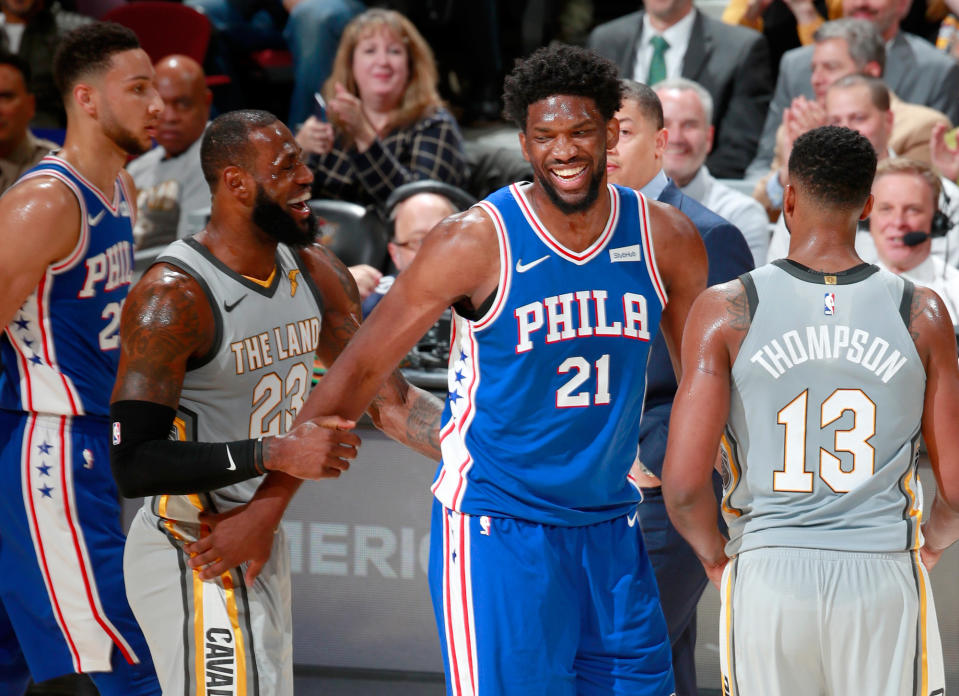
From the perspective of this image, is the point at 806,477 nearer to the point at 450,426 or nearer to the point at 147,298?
the point at 450,426

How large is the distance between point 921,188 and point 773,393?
248cm

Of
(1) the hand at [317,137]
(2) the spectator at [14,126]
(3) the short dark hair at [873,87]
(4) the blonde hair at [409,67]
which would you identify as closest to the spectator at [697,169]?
(3) the short dark hair at [873,87]

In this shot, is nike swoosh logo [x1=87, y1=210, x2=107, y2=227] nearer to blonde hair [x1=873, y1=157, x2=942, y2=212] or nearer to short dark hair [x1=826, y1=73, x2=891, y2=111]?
blonde hair [x1=873, y1=157, x2=942, y2=212]

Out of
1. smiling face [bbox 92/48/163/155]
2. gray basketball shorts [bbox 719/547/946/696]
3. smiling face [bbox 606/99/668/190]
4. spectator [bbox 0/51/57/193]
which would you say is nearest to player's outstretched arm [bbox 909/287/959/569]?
gray basketball shorts [bbox 719/547/946/696]

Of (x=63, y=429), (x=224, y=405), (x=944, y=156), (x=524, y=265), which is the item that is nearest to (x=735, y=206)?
(x=944, y=156)

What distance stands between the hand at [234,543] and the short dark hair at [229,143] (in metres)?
0.86

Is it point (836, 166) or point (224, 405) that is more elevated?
point (836, 166)

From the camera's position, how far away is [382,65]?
6.26 meters

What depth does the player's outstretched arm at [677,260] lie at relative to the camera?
2.88m

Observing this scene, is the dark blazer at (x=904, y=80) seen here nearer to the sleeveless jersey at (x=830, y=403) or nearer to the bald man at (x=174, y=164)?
the bald man at (x=174, y=164)

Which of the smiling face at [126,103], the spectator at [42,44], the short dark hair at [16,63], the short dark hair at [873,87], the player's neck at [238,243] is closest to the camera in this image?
the player's neck at [238,243]

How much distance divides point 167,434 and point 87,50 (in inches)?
62.6

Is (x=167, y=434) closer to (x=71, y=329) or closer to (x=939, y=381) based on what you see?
(x=71, y=329)

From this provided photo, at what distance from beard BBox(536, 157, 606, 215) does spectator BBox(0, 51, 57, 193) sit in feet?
15.0
